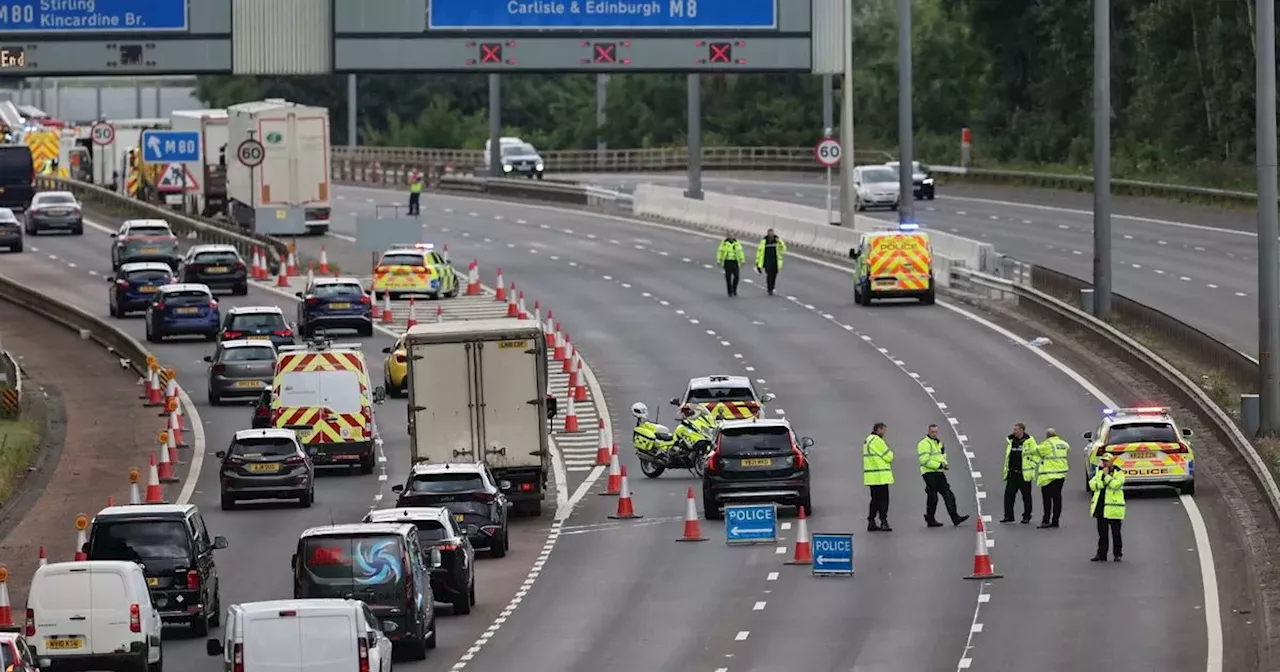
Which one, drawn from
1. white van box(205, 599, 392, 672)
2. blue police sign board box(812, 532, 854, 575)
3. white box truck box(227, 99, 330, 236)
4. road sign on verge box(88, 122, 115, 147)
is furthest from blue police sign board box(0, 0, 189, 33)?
road sign on verge box(88, 122, 115, 147)

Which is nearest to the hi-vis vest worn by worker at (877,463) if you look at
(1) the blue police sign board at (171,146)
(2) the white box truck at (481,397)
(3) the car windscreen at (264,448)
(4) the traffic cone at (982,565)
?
(4) the traffic cone at (982,565)

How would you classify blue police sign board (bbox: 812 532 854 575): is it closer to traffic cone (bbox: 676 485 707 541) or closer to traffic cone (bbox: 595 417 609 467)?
traffic cone (bbox: 676 485 707 541)

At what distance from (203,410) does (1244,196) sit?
129 feet

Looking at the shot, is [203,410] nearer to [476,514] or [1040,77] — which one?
[476,514]

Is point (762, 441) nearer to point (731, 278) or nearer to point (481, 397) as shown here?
point (481, 397)

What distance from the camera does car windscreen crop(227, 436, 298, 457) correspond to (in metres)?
40.0

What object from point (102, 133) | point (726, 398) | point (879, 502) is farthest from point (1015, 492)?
point (102, 133)

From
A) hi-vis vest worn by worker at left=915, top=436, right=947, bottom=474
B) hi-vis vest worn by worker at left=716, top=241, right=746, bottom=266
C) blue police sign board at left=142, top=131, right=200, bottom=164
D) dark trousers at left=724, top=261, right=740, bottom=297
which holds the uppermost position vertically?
blue police sign board at left=142, top=131, right=200, bottom=164

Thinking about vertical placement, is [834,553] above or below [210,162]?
below

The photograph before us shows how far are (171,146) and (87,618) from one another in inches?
2506

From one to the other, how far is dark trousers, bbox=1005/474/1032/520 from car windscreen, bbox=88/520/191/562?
12227 mm

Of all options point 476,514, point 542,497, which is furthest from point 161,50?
point 476,514

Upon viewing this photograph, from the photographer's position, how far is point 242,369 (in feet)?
168

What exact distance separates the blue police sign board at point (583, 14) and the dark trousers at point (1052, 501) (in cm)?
2113
